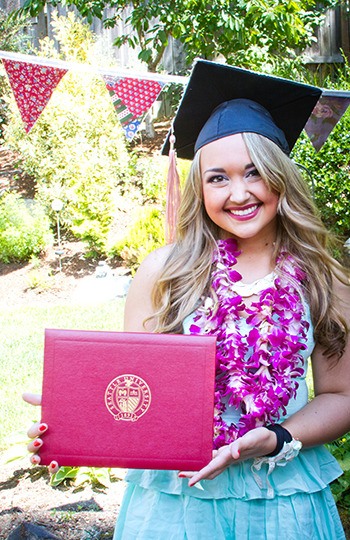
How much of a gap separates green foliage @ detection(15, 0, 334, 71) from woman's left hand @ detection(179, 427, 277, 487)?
23.2 feet

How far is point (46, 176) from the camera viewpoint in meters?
9.83

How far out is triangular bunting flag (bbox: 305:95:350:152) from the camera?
305 centimetres

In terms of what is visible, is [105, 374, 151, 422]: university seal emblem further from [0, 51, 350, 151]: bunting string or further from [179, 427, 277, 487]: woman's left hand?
[0, 51, 350, 151]: bunting string

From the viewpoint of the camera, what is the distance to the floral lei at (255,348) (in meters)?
1.72

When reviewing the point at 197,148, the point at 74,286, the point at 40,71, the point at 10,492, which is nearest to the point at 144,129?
the point at 74,286

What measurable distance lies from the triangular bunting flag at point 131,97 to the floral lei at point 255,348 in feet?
6.92

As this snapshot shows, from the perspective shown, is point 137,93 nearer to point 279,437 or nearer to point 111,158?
point 279,437

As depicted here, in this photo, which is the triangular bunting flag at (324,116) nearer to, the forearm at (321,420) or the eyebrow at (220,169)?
the eyebrow at (220,169)

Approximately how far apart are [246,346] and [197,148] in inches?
23.3

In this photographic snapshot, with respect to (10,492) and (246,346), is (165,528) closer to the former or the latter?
(246,346)

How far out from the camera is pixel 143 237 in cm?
799

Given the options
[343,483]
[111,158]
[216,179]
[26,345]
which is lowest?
[26,345]

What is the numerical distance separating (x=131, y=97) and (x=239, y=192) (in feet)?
7.21

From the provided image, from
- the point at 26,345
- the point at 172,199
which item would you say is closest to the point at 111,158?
the point at 26,345
